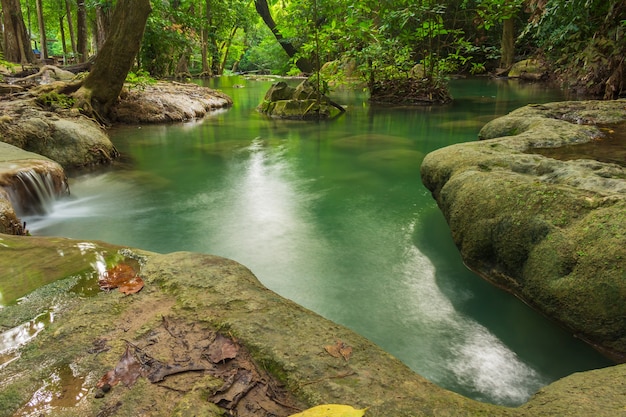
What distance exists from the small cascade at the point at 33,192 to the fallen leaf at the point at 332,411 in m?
4.38

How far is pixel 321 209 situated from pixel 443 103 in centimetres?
1043

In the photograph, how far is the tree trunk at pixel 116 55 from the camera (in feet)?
27.7

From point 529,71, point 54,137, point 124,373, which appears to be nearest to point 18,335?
point 124,373

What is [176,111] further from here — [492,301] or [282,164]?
[492,301]

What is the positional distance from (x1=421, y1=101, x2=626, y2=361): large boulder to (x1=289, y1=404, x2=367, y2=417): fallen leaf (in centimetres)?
179

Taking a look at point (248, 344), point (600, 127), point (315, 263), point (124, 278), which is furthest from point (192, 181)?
point (600, 127)

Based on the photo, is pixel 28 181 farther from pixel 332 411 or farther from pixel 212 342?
pixel 332 411

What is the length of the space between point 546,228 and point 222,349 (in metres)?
2.24

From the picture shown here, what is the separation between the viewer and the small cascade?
445 centimetres

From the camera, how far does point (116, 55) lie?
887cm

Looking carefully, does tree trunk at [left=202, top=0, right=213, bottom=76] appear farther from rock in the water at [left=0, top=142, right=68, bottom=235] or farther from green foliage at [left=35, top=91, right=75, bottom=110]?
rock in the water at [left=0, top=142, right=68, bottom=235]

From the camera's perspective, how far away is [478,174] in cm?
353

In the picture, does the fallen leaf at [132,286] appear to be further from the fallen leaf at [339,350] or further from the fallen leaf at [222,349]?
the fallen leaf at [339,350]

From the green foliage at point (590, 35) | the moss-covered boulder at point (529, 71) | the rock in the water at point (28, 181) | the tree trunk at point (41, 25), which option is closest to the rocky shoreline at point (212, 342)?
the rock in the water at point (28, 181)
